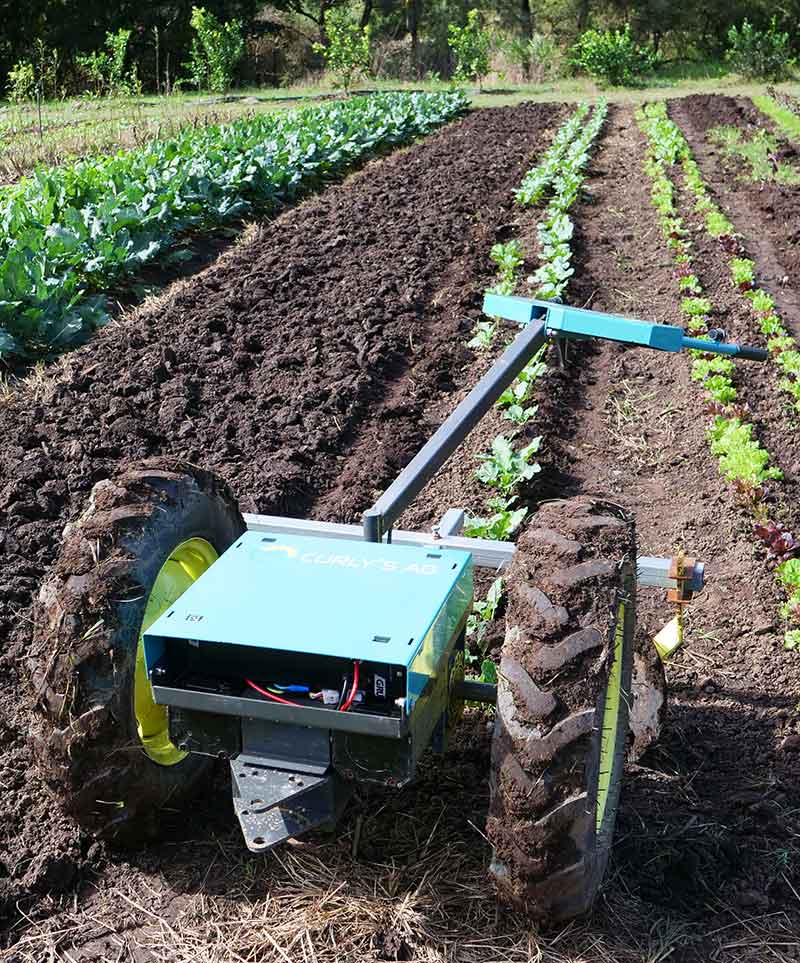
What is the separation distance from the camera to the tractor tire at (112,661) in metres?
2.92

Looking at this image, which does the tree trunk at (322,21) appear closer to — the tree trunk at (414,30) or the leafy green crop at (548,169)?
the tree trunk at (414,30)

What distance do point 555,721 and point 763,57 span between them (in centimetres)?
3518

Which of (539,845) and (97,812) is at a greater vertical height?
(539,845)

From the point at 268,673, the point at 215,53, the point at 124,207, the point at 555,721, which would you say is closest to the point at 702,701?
the point at 555,721

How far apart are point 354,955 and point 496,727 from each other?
0.77m

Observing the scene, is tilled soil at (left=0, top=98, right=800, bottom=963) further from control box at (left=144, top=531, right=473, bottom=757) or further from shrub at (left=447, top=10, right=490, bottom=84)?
shrub at (left=447, top=10, right=490, bottom=84)

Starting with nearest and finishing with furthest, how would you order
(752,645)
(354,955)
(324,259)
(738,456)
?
(354,955)
(752,645)
(738,456)
(324,259)

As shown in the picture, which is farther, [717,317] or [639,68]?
[639,68]

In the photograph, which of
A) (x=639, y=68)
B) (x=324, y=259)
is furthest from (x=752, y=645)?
(x=639, y=68)

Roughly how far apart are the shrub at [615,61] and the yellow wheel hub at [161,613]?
107 feet

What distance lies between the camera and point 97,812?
3039mm

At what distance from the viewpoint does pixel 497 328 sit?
8.15 m

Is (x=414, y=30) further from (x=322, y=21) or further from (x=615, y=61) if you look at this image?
(x=615, y=61)

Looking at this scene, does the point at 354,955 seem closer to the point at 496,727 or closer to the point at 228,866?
the point at 228,866
